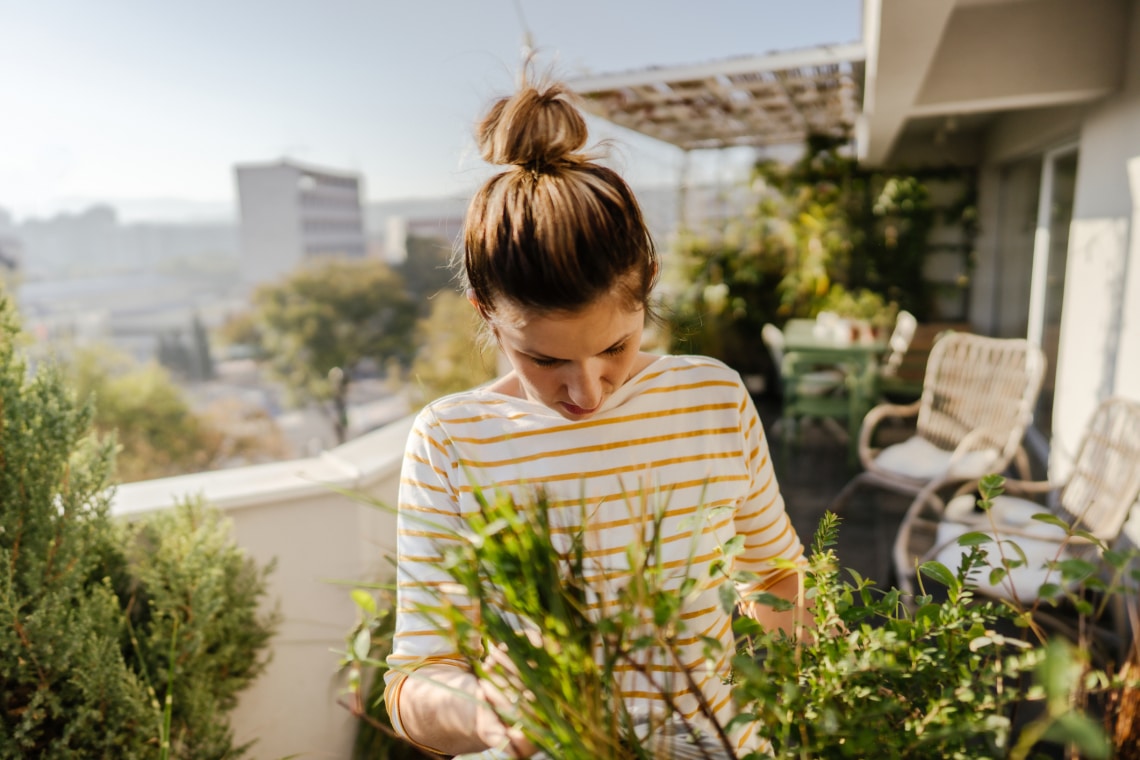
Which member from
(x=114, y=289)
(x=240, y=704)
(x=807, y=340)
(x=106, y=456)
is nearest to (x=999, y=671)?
(x=106, y=456)

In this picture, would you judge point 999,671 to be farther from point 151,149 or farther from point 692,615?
point 151,149

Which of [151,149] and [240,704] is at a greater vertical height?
[151,149]

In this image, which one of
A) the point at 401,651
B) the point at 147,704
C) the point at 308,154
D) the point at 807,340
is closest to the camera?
the point at 401,651

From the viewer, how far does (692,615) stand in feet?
2.93

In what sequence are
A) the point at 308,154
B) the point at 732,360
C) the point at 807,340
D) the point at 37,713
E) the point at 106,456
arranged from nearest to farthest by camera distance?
the point at 37,713 → the point at 106,456 → the point at 807,340 → the point at 732,360 → the point at 308,154

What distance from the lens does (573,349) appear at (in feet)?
2.90

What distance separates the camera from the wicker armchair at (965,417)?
369 cm

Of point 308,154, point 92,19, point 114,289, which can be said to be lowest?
point 114,289

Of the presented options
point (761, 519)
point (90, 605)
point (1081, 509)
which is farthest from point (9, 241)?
point (761, 519)

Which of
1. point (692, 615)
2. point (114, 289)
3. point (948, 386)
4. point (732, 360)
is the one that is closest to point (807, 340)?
point (948, 386)

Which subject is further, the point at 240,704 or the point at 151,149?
the point at 151,149

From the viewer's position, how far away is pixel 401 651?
0.75 meters

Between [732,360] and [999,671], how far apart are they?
7.91 meters

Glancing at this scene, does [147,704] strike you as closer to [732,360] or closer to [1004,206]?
[732,360]
